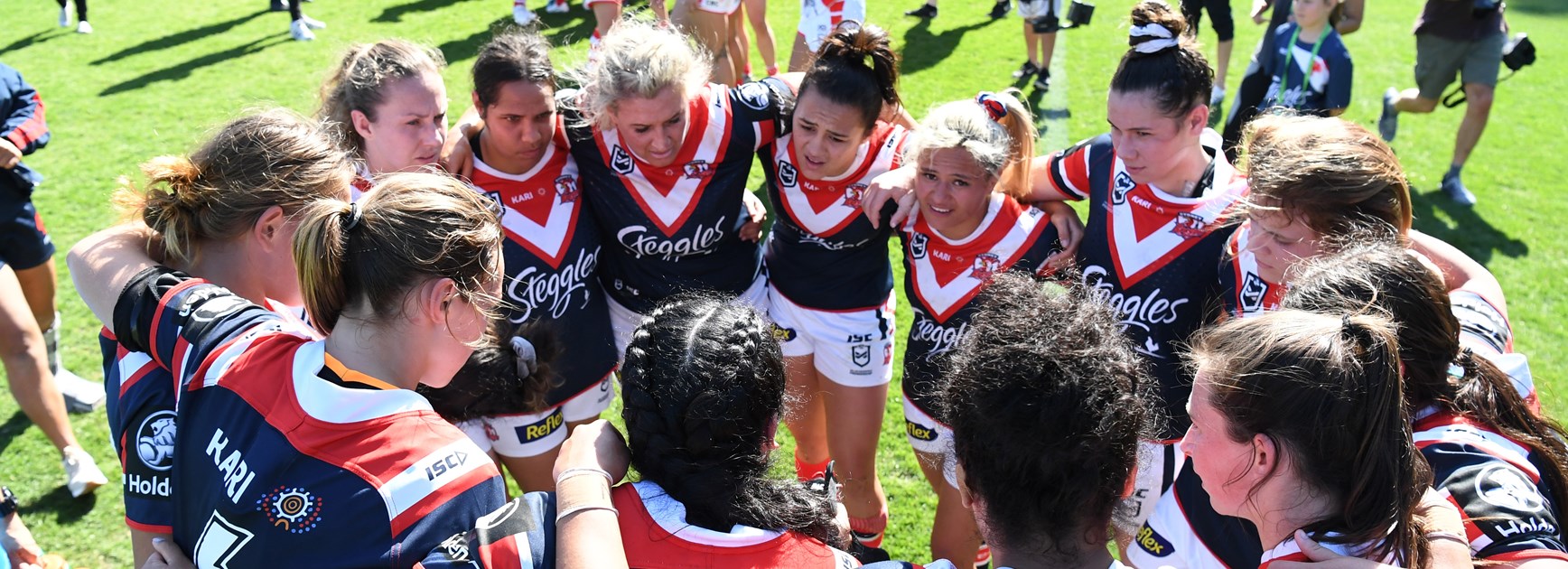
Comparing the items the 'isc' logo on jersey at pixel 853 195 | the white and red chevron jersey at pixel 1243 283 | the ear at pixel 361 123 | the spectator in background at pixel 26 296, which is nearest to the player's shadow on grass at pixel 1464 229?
the white and red chevron jersey at pixel 1243 283

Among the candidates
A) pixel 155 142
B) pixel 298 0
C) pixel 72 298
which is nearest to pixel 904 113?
pixel 72 298

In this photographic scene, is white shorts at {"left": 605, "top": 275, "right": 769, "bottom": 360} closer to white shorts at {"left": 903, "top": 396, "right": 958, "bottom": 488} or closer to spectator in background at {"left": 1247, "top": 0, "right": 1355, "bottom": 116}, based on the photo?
white shorts at {"left": 903, "top": 396, "right": 958, "bottom": 488}

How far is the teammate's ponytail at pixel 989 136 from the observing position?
3057mm

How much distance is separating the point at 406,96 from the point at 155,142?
623 cm

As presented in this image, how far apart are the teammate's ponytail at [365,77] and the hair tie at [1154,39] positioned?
2.33 meters

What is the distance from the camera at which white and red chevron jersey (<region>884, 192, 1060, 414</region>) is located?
10.4 feet

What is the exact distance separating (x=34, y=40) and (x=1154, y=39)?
1261cm

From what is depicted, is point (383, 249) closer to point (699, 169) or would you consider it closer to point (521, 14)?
point (699, 169)

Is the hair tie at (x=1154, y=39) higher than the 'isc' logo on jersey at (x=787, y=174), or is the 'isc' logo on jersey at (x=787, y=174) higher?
the hair tie at (x=1154, y=39)

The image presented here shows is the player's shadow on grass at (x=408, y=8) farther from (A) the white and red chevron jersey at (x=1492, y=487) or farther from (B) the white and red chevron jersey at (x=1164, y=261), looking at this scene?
(A) the white and red chevron jersey at (x=1492, y=487)

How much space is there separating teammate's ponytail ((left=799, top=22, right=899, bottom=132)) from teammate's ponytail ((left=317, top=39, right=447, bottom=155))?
1.34 m

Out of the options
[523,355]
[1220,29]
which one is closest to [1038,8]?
[1220,29]

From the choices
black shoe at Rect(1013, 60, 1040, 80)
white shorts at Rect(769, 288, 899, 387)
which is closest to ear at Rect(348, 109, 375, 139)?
white shorts at Rect(769, 288, 899, 387)

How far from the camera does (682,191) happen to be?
349 cm
